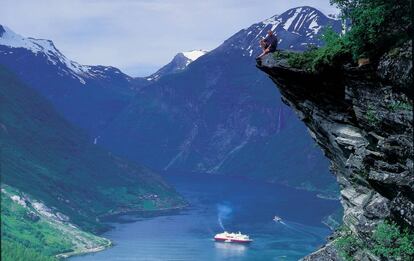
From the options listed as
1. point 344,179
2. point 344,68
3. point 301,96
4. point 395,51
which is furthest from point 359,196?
point 395,51

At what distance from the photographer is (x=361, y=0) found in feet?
94.7

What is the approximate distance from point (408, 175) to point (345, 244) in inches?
358

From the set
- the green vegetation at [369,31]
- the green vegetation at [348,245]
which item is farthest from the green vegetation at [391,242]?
the green vegetation at [369,31]

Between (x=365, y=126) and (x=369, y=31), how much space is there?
5.04 m

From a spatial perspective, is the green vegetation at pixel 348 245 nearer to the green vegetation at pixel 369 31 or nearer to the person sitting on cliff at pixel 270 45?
the green vegetation at pixel 369 31

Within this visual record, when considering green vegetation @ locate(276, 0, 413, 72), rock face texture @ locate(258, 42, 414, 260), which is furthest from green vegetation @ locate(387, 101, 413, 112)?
green vegetation @ locate(276, 0, 413, 72)

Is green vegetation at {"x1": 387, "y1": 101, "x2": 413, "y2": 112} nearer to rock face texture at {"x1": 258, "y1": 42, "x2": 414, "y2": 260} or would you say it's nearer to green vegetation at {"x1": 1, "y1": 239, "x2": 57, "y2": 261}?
A: rock face texture at {"x1": 258, "y1": 42, "x2": 414, "y2": 260}

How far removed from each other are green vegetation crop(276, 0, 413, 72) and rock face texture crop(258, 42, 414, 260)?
74 cm

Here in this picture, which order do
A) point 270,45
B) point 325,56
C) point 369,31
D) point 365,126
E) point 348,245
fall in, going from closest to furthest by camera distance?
point 369,31 < point 365,126 < point 325,56 < point 348,245 < point 270,45

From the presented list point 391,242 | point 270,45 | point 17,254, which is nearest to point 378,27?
point 270,45

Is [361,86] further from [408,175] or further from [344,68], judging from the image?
[408,175]

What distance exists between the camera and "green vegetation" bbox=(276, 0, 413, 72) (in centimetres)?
2700

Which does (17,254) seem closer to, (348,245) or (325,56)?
(348,245)

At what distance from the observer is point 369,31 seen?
27484 millimetres
